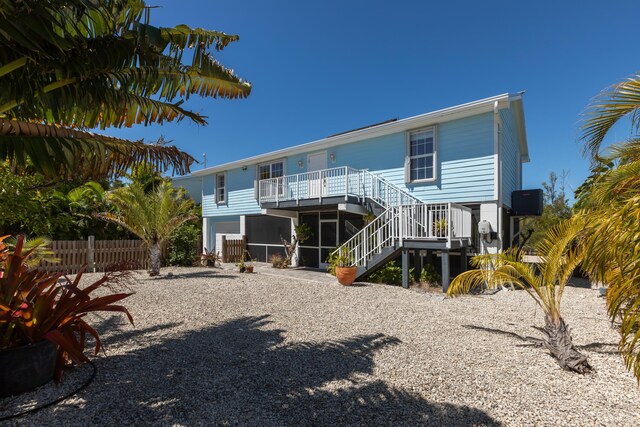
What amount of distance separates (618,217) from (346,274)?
7.43 m

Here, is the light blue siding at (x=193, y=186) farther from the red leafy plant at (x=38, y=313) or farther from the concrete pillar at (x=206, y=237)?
the red leafy plant at (x=38, y=313)

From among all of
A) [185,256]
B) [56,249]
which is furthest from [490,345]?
[56,249]

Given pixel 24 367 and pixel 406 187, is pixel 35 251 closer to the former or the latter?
pixel 24 367

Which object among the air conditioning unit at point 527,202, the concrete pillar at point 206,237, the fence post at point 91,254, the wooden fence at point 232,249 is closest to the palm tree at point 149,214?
the fence post at point 91,254

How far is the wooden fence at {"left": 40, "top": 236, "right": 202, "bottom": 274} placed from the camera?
11.6 meters

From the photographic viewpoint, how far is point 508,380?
346 cm

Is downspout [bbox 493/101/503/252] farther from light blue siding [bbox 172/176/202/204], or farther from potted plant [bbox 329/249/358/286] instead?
light blue siding [bbox 172/176/202/204]

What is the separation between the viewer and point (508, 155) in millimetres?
11680

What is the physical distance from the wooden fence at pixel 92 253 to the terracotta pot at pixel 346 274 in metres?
7.07

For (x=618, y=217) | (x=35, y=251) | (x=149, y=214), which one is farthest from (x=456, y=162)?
(x=35, y=251)

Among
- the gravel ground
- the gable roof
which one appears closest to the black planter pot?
the gravel ground

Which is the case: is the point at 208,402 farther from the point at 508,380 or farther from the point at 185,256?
the point at 185,256

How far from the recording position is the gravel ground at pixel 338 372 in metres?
2.75

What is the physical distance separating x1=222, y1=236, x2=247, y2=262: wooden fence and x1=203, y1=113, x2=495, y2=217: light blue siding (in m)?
6.95
